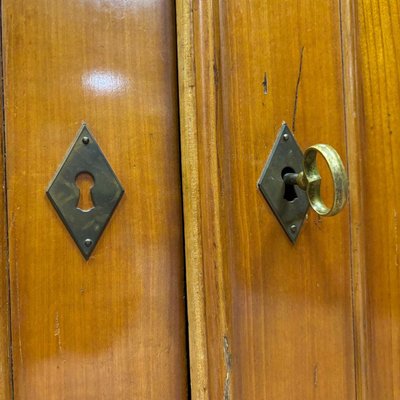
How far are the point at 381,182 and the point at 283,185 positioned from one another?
127mm

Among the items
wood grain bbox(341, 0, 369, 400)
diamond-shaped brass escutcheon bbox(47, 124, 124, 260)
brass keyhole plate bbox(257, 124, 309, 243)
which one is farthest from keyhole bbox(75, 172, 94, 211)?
wood grain bbox(341, 0, 369, 400)

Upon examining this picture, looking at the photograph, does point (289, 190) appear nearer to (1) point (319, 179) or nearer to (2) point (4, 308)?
(1) point (319, 179)

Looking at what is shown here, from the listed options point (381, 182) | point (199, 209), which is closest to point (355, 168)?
point (381, 182)

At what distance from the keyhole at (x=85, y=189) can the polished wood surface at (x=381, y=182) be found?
0.30 metres

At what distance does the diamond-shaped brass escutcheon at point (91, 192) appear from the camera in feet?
1.16

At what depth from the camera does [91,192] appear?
0.37 meters

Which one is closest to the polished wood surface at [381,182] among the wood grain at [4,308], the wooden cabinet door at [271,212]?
the wooden cabinet door at [271,212]

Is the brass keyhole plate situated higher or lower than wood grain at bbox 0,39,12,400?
higher

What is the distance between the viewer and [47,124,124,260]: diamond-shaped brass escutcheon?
Result: 35 centimetres

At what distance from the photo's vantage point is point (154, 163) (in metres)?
0.39

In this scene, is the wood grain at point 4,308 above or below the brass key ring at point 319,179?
below

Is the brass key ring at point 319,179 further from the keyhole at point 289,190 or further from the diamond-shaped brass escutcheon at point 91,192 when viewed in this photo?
the diamond-shaped brass escutcheon at point 91,192

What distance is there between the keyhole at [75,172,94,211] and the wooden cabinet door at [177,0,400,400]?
0.09 metres

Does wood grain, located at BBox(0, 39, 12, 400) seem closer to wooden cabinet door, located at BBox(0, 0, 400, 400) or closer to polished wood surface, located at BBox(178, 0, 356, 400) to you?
wooden cabinet door, located at BBox(0, 0, 400, 400)
